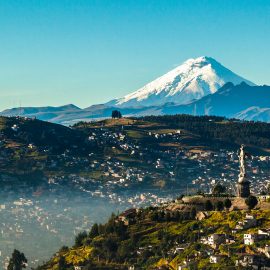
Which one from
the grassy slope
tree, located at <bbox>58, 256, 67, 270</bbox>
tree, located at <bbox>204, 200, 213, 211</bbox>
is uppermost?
tree, located at <bbox>204, 200, 213, 211</bbox>

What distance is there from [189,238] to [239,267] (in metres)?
22.0

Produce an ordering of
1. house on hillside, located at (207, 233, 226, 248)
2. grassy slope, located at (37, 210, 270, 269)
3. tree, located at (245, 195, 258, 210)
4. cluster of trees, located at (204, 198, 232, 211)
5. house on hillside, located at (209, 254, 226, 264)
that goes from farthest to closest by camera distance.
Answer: cluster of trees, located at (204, 198, 232, 211)
tree, located at (245, 195, 258, 210)
house on hillside, located at (207, 233, 226, 248)
grassy slope, located at (37, 210, 270, 269)
house on hillside, located at (209, 254, 226, 264)

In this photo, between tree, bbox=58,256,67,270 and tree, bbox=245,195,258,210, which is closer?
tree, bbox=58,256,67,270

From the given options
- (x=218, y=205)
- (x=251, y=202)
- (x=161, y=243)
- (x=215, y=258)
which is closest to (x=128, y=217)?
(x=218, y=205)

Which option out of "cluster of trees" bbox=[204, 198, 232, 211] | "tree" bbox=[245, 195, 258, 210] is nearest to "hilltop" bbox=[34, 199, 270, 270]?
"cluster of trees" bbox=[204, 198, 232, 211]

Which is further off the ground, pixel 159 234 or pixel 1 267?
pixel 159 234

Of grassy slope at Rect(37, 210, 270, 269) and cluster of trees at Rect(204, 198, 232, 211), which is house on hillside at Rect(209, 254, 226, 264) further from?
cluster of trees at Rect(204, 198, 232, 211)

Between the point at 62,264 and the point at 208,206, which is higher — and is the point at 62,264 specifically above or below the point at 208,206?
below

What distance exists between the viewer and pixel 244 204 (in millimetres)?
141750

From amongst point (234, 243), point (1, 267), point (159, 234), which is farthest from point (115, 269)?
point (1, 267)

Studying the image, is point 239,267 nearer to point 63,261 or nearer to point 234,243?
point 234,243

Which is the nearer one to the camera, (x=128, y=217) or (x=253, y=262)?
(x=253, y=262)

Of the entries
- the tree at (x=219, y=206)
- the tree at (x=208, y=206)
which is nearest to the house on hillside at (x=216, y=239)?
the tree at (x=219, y=206)

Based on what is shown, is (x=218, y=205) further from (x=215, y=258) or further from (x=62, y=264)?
Answer: (x=62, y=264)
